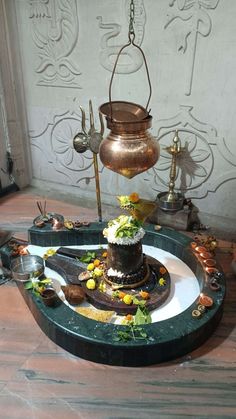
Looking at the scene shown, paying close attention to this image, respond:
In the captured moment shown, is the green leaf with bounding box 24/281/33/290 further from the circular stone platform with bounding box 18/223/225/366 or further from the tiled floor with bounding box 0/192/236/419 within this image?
the tiled floor with bounding box 0/192/236/419

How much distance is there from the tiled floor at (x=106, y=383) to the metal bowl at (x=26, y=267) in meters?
0.28

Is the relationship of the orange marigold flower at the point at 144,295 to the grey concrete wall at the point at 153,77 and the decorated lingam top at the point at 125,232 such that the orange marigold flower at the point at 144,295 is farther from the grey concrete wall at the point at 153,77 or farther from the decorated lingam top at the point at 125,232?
the grey concrete wall at the point at 153,77

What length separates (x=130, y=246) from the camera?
2049mm

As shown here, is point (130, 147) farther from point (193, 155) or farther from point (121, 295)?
point (193, 155)

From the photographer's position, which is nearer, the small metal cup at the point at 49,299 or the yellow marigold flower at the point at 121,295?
the small metal cup at the point at 49,299

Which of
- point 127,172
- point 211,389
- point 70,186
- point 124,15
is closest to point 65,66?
point 124,15

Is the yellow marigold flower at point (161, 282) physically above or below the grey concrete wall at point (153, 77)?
below

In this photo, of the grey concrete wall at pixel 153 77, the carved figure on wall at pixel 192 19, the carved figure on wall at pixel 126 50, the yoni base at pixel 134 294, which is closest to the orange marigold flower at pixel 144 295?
the yoni base at pixel 134 294

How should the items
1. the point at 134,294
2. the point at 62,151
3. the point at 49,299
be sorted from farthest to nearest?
the point at 62,151 → the point at 134,294 → the point at 49,299

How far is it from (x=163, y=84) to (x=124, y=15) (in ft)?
2.20

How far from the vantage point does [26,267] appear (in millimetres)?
2279

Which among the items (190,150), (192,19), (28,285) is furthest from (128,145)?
(192,19)

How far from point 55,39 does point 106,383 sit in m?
3.04

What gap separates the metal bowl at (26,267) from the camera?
209 centimetres
